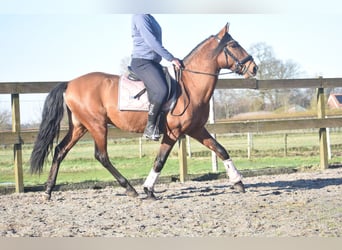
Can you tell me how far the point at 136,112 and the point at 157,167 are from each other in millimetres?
676

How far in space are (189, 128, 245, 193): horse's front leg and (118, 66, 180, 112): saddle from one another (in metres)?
0.57

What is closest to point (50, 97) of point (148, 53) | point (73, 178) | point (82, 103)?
point (82, 103)

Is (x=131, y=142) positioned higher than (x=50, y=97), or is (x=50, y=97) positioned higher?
(x=50, y=97)

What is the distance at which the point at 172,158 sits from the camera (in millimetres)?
10102

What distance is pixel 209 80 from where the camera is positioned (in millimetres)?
5992

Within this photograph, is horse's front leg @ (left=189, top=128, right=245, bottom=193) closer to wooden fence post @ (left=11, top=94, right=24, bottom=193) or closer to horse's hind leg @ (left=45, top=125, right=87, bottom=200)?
horse's hind leg @ (left=45, top=125, right=87, bottom=200)

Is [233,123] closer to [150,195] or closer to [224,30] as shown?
[224,30]

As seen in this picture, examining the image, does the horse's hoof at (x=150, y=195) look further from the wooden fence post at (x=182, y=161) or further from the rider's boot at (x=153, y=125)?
the wooden fence post at (x=182, y=161)

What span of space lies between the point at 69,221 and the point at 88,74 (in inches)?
82.3

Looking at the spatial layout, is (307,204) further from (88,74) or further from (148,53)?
(88,74)

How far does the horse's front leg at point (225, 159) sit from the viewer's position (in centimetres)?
→ 606

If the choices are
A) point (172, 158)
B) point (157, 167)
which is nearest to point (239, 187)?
point (157, 167)

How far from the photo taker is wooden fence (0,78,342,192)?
21.9ft

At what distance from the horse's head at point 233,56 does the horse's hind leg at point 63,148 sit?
190cm
